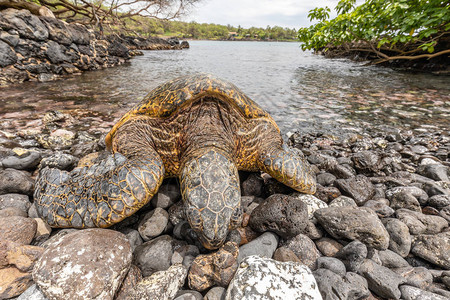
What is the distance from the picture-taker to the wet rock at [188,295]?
6.04ft

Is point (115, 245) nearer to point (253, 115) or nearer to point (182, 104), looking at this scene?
point (182, 104)

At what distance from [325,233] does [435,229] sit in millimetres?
1297

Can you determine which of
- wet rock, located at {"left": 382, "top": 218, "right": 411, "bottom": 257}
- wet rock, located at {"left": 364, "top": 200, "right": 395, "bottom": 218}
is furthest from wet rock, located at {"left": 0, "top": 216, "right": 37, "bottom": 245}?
wet rock, located at {"left": 364, "top": 200, "right": 395, "bottom": 218}

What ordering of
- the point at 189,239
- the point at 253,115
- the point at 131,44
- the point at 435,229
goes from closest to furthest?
the point at 189,239 → the point at 435,229 → the point at 253,115 → the point at 131,44

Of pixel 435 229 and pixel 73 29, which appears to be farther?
pixel 73 29

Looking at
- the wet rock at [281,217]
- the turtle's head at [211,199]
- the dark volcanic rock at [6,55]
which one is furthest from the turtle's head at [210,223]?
the dark volcanic rock at [6,55]

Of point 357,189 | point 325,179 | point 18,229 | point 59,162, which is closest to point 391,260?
point 357,189

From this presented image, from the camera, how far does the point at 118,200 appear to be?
224cm

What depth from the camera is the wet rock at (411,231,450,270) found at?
2146 mm

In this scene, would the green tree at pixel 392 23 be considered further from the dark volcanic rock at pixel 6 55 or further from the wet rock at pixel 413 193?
the dark volcanic rock at pixel 6 55

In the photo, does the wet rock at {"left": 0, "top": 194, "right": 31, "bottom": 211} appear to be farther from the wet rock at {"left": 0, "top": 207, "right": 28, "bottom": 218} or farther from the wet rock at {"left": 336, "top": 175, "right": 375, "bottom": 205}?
the wet rock at {"left": 336, "top": 175, "right": 375, "bottom": 205}

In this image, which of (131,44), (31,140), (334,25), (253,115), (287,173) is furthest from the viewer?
(131,44)

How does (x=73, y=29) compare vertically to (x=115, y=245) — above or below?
above

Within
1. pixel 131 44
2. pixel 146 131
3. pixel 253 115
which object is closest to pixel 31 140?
pixel 146 131
